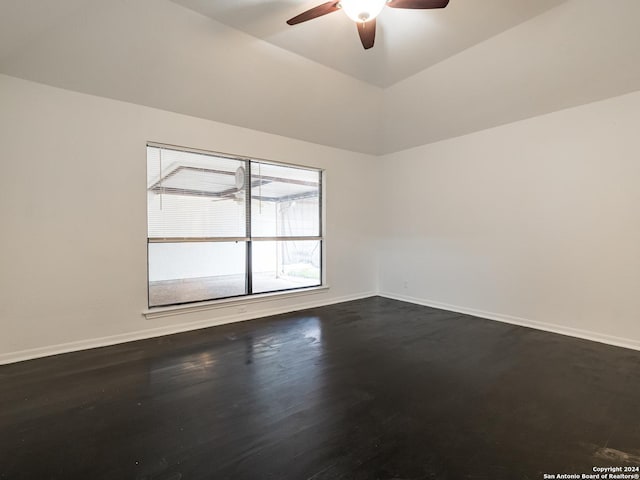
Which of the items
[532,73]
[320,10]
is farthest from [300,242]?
[532,73]

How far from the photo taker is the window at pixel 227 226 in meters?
3.80

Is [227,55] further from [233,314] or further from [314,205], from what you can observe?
[233,314]

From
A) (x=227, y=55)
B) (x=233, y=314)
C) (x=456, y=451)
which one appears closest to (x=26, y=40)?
(x=227, y=55)

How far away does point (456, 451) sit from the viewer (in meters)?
1.74

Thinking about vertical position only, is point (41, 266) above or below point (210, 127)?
below

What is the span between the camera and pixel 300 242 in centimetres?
522

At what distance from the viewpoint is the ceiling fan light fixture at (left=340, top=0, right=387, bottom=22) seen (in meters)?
2.11

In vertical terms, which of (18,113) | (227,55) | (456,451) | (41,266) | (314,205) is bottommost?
(456,451)

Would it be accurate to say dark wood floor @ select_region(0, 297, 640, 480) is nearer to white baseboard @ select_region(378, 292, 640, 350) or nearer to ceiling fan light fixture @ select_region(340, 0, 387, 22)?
white baseboard @ select_region(378, 292, 640, 350)

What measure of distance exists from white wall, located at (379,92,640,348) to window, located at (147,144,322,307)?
1.91 meters

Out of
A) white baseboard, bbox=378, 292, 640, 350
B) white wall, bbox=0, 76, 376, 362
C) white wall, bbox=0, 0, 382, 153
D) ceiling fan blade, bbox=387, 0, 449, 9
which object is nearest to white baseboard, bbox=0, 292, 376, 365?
white wall, bbox=0, 76, 376, 362

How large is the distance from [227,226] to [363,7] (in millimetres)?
3040

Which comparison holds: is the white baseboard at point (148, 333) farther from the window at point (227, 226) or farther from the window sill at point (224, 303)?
the window at point (227, 226)

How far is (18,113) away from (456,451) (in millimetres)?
4489
